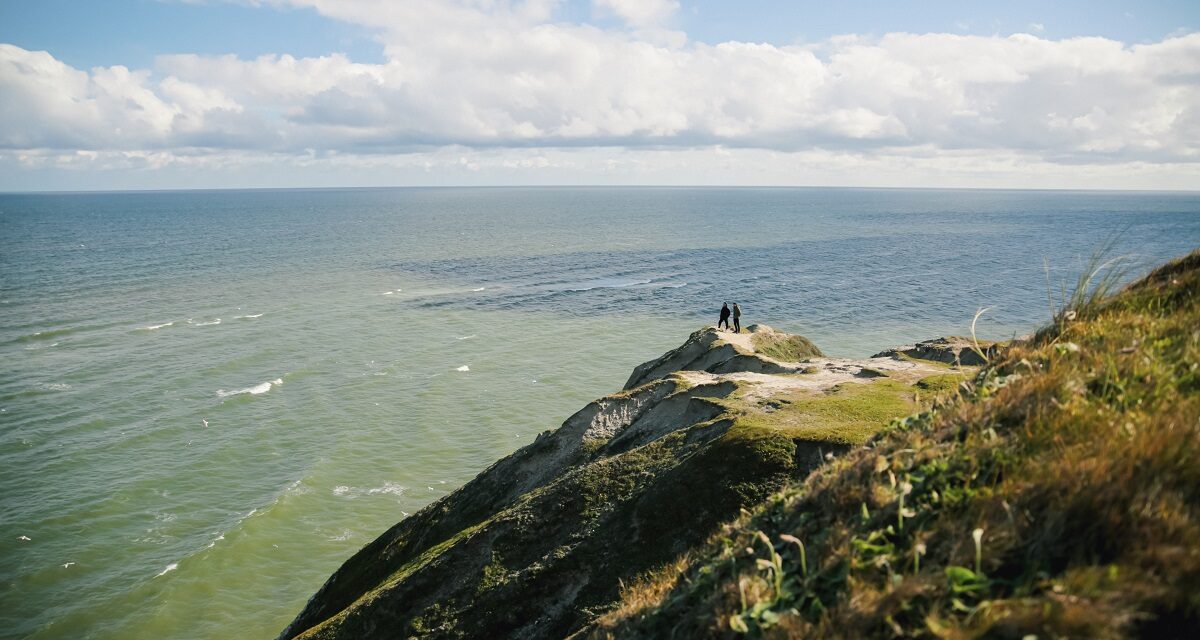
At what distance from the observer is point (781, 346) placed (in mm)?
31406

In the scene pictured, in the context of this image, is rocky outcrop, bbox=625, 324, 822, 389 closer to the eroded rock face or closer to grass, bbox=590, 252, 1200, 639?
the eroded rock face

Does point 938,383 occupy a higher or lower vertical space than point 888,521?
lower

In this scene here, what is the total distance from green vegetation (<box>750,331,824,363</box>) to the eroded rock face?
10.8 m

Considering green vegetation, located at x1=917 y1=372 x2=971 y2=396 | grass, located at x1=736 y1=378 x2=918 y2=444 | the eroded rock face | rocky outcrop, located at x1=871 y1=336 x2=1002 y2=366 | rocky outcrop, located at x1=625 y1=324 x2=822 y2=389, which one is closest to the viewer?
the eroded rock face

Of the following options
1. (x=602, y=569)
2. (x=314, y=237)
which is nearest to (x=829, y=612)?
(x=602, y=569)

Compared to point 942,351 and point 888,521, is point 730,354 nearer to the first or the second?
point 942,351

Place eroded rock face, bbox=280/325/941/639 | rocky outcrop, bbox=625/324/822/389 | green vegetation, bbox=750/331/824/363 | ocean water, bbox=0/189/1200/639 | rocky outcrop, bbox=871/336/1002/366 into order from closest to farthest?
eroded rock face, bbox=280/325/941/639 → rocky outcrop, bbox=625/324/822/389 → rocky outcrop, bbox=871/336/1002/366 → ocean water, bbox=0/189/1200/639 → green vegetation, bbox=750/331/824/363

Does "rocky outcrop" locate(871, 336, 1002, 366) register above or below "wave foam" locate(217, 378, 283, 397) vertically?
above

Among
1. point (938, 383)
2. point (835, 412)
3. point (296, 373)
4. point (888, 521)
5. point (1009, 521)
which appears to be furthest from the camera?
point (296, 373)

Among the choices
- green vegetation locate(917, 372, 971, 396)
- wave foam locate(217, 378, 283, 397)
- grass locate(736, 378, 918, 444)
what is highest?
green vegetation locate(917, 372, 971, 396)

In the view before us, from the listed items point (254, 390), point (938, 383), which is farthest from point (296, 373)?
→ point (938, 383)

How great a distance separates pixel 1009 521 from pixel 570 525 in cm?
931

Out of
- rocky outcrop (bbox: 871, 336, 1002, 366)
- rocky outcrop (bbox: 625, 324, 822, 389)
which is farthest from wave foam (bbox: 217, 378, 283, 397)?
rocky outcrop (bbox: 871, 336, 1002, 366)

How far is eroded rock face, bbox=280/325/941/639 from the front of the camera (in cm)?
1235
